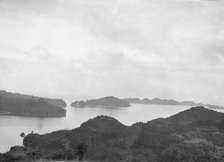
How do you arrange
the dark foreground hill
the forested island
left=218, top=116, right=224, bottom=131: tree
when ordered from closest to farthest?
1. the dark foreground hill
2. left=218, top=116, right=224, bottom=131: tree
3. the forested island

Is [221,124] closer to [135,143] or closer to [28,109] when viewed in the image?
[135,143]

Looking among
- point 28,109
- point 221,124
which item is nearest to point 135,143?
point 221,124

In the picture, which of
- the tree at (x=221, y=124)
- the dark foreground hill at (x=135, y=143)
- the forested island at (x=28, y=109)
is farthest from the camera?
the forested island at (x=28, y=109)

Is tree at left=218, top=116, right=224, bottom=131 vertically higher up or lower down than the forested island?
higher up

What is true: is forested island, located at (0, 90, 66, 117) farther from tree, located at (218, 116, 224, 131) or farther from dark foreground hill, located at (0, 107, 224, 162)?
tree, located at (218, 116, 224, 131)

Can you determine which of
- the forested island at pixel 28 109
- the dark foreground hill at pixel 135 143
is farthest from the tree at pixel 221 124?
the forested island at pixel 28 109

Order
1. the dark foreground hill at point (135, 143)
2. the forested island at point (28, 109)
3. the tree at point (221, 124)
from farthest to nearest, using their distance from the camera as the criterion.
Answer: the forested island at point (28, 109) < the tree at point (221, 124) < the dark foreground hill at point (135, 143)

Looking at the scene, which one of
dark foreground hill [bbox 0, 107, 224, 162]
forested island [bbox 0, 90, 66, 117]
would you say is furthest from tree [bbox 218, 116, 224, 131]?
forested island [bbox 0, 90, 66, 117]

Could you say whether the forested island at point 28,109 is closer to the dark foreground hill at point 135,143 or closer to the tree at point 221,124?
the dark foreground hill at point 135,143

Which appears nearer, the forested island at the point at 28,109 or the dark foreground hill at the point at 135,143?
the dark foreground hill at the point at 135,143
